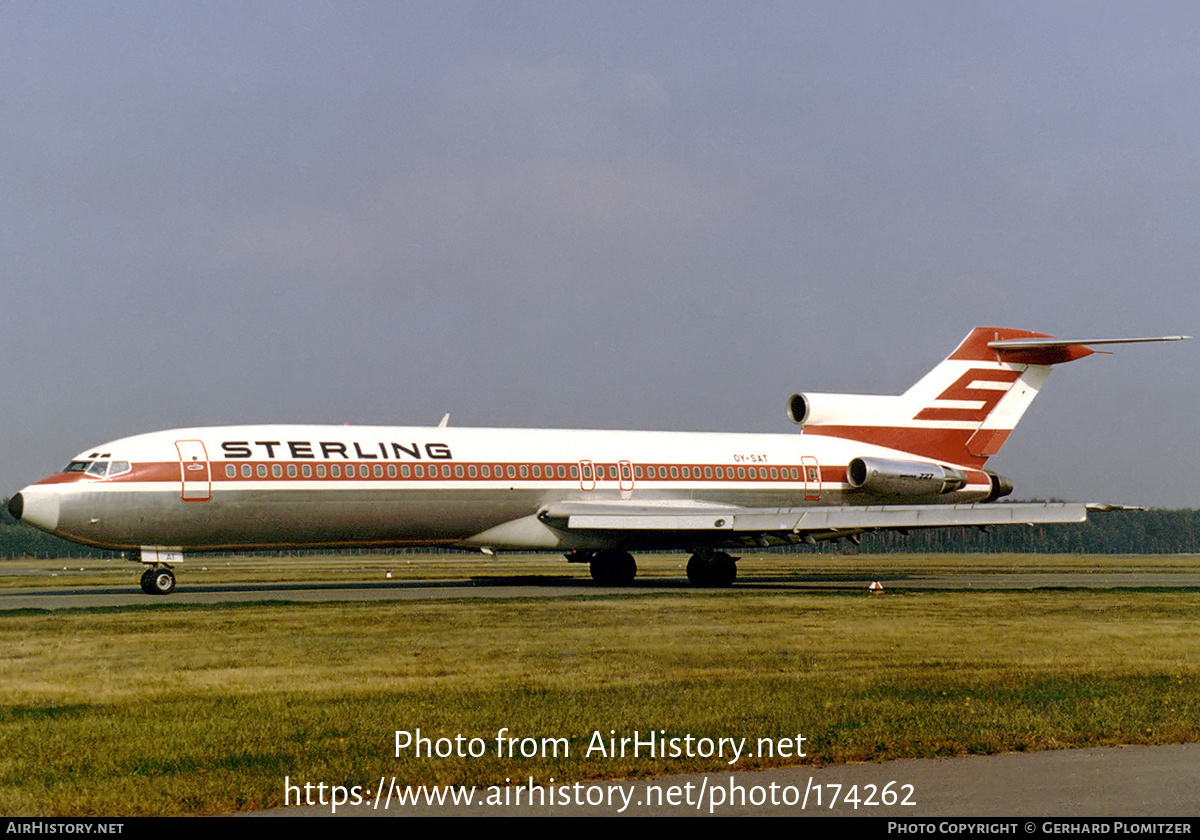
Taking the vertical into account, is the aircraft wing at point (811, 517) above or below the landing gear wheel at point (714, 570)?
above

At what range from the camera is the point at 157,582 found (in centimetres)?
2894

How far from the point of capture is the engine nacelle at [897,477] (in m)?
39.3

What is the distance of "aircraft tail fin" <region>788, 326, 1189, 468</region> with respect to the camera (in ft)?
136

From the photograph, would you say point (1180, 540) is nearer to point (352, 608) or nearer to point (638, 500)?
point (638, 500)

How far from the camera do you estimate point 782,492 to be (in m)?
38.8

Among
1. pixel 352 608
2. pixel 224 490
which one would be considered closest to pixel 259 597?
pixel 224 490

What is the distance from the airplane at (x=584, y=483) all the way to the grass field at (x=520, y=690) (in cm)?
634

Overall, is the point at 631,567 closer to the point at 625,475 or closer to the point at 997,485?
the point at 625,475

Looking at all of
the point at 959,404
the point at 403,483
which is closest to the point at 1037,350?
the point at 959,404

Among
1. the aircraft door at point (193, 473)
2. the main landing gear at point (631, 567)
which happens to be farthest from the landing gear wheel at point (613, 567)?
the aircraft door at point (193, 473)

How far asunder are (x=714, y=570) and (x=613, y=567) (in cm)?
305

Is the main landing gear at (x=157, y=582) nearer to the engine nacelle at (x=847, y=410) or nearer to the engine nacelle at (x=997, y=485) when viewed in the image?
the engine nacelle at (x=847, y=410)

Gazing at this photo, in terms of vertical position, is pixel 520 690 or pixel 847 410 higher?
pixel 847 410
